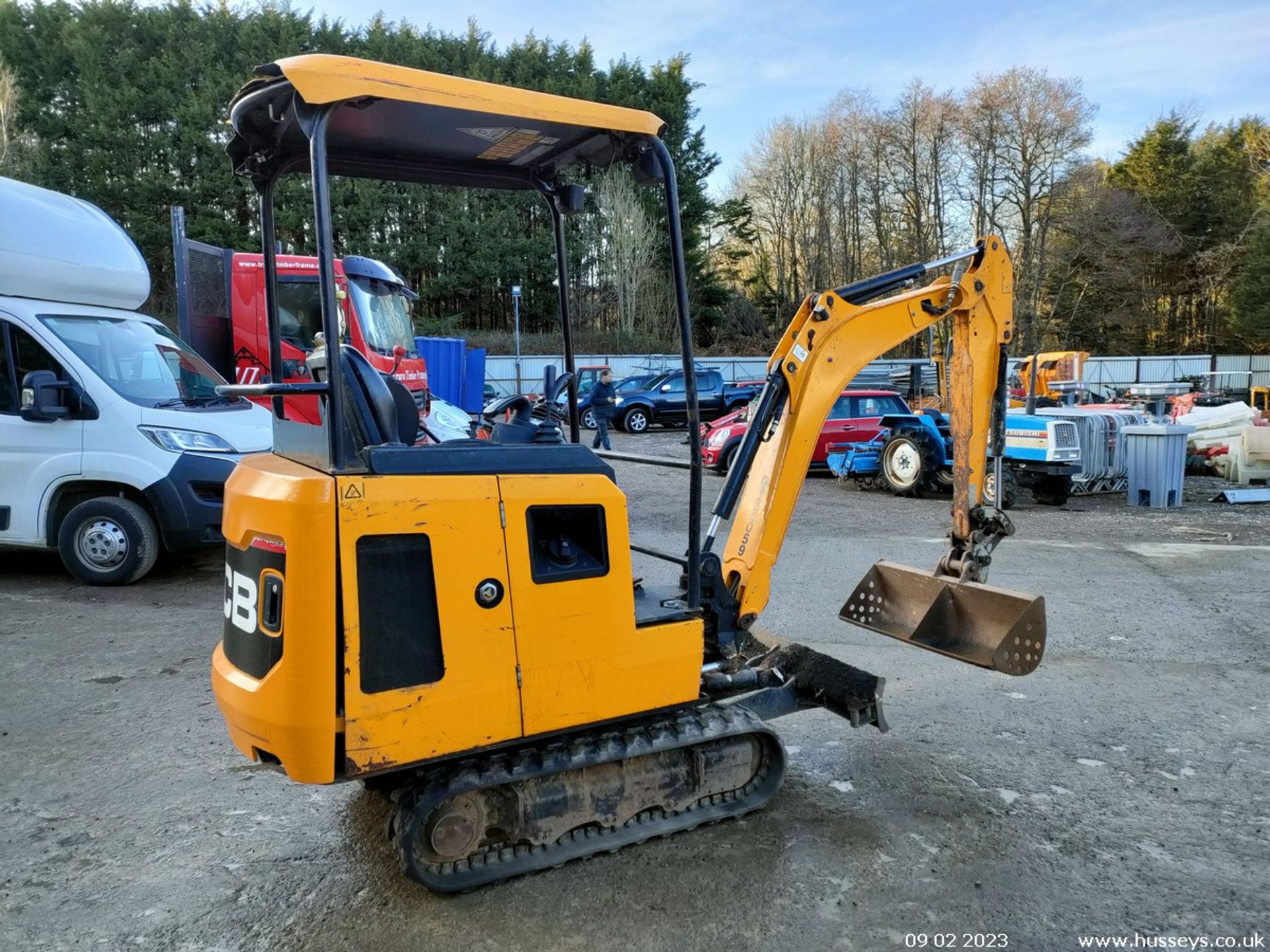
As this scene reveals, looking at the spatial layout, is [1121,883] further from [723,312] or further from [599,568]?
[723,312]

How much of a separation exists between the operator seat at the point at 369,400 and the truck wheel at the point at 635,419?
64.0ft

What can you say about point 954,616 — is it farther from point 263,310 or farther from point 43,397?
point 263,310

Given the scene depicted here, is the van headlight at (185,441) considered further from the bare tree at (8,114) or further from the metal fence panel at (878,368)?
the bare tree at (8,114)

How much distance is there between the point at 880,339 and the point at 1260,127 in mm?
51333

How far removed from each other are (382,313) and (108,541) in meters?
5.92

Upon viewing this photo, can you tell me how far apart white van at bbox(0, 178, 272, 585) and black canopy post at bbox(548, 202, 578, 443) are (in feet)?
13.0

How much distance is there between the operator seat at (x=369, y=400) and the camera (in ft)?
9.29

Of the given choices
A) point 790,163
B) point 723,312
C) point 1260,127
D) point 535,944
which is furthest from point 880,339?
point 1260,127

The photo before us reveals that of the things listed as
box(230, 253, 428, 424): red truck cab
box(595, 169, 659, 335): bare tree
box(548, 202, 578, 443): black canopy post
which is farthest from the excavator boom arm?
box(595, 169, 659, 335): bare tree

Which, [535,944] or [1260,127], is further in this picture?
[1260,127]

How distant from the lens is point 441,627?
2.68 m

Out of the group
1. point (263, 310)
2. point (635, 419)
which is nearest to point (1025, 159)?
point (635, 419)

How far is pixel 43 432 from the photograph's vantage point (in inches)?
267

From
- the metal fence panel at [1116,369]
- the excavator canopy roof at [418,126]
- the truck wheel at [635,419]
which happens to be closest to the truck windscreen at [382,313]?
the excavator canopy roof at [418,126]
